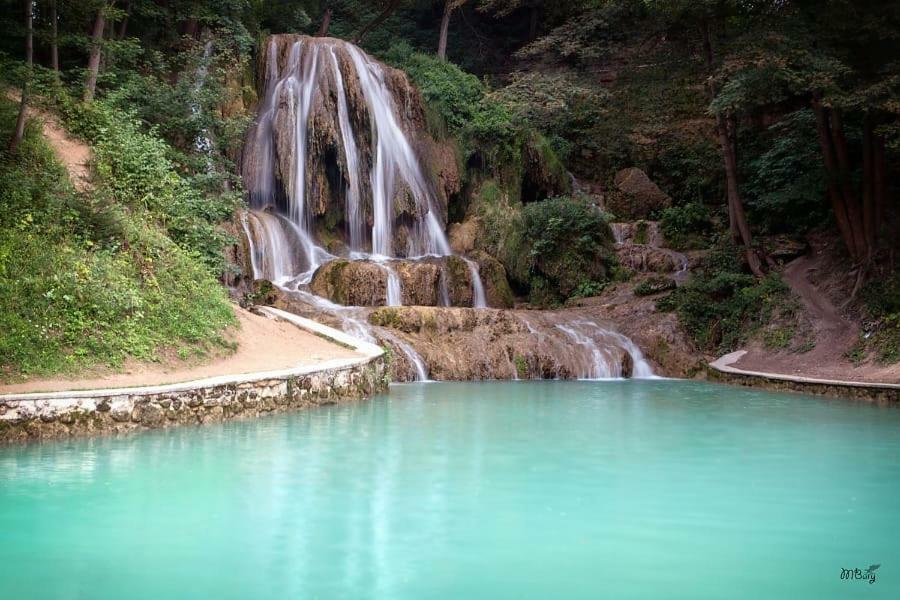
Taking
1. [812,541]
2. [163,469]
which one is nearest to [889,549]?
[812,541]

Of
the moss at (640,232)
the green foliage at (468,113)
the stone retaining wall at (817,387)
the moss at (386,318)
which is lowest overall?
the stone retaining wall at (817,387)

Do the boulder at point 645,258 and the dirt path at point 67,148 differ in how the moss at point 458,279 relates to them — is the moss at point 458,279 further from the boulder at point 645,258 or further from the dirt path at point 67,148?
the dirt path at point 67,148

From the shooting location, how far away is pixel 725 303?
67.3ft

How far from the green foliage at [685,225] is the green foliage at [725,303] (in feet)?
13.5

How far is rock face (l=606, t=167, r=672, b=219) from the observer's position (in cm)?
2936

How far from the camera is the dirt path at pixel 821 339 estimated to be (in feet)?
51.2

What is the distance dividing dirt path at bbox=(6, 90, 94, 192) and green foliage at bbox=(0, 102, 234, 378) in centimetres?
44

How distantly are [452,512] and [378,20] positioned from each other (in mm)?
27896

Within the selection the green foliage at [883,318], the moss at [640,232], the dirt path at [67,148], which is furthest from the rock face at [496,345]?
the moss at [640,232]

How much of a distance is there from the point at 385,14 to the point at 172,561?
28.7 m

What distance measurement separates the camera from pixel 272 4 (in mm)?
28219

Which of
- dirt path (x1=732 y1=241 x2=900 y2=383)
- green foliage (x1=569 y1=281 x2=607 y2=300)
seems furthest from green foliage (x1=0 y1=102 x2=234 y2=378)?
green foliage (x1=569 y1=281 x2=607 y2=300)

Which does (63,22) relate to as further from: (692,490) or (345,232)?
(692,490)

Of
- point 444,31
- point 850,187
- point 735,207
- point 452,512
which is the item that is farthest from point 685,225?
point 452,512
